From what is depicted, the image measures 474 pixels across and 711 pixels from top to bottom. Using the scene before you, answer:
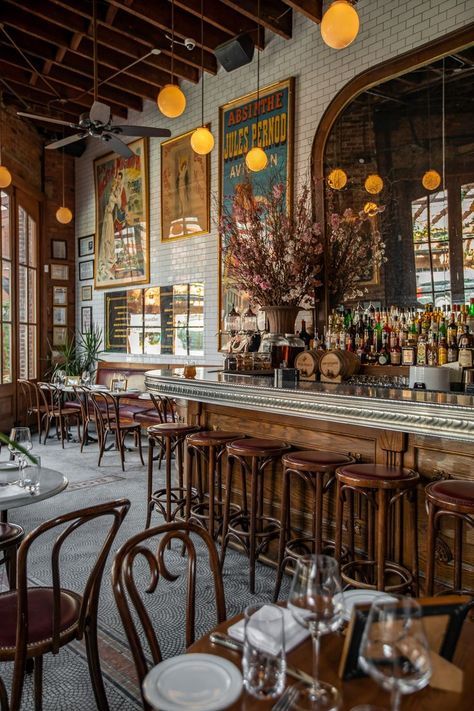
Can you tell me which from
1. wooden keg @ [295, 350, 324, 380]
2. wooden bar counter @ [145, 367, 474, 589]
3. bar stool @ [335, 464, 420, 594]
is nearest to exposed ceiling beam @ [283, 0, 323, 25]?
wooden keg @ [295, 350, 324, 380]

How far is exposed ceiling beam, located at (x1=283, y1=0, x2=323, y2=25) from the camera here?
17.5ft

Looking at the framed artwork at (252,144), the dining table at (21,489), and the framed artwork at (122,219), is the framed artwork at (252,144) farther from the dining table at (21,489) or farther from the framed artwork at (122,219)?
the dining table at (21,489)

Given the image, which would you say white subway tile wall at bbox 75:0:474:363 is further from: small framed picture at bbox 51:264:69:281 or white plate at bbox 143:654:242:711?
white plate at bbox 143:654:242:711

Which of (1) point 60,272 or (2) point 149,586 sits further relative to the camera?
(1) point 60,272

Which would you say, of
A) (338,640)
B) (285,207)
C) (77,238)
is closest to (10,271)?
(77,238)

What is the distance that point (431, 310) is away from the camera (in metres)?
4.58

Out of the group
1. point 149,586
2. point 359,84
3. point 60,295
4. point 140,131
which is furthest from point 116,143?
point 149,586

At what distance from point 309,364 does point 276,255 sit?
1.72m

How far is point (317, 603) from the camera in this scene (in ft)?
3.43

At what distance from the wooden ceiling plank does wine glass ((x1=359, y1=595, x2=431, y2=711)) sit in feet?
19.5

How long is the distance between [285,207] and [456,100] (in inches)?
80.7

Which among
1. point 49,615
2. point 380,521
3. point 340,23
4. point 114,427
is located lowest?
point 114,427

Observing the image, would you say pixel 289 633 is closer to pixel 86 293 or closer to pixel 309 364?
pixel 309 364

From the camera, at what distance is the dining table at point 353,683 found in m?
0.99
